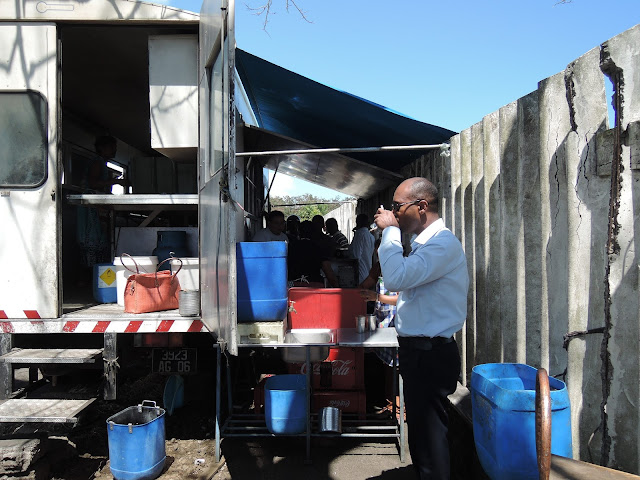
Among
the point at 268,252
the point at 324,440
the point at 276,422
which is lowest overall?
the point at 324,440

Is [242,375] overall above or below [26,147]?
below

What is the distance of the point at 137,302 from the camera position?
4035mm

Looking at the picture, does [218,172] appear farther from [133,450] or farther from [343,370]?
[343,370]

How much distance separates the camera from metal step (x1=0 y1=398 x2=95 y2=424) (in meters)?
3.21

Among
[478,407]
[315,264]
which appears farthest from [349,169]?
[478,407]

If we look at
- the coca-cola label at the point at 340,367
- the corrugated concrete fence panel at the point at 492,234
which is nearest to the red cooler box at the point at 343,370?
the coca-cola label at the point at 340,367

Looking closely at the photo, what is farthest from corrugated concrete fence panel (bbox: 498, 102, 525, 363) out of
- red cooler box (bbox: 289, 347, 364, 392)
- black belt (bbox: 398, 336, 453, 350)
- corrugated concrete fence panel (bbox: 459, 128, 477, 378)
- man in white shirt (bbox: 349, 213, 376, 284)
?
man in white shirt (bbox: 349, 213, 376, 284)

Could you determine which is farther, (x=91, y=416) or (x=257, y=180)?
(x=257, y=180)

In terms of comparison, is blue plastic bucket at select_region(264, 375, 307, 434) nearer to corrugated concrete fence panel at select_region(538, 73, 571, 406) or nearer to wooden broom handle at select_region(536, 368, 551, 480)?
corrugated concrete fence panel at select_region(538, 73, 571, 406)

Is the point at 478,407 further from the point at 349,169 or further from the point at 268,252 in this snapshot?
the point at 349,169

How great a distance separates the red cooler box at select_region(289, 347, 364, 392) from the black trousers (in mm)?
1997

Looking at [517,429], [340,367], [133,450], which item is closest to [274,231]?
[340,367]

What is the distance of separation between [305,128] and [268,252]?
413cm

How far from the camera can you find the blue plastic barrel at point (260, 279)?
3.58m
